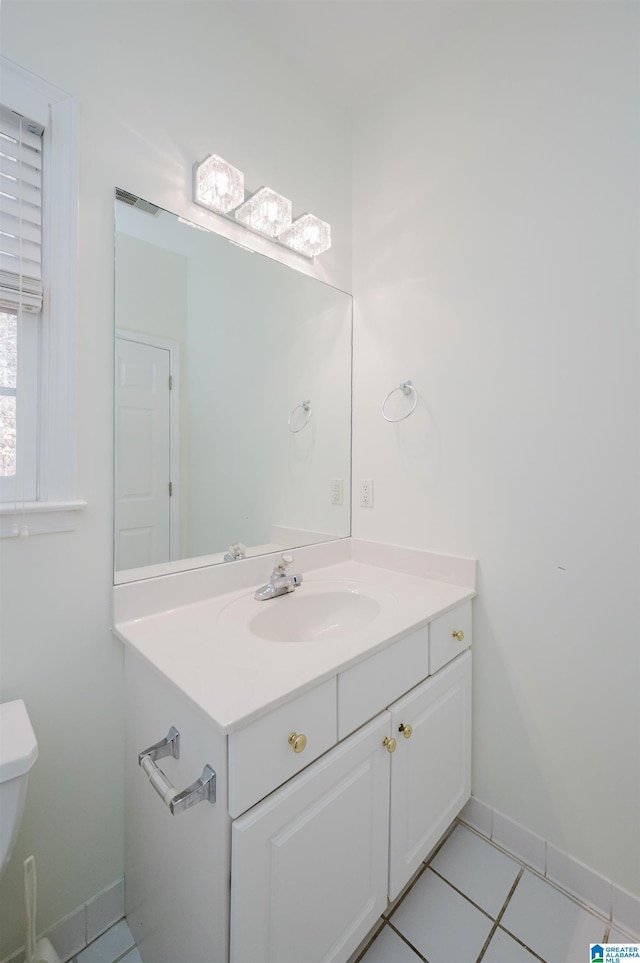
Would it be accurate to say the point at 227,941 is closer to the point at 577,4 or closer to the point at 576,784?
the point at 576,784

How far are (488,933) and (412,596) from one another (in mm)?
889

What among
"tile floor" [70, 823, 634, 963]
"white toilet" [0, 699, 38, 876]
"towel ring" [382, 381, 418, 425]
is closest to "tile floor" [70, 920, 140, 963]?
"tile floor" [70, 823, 634, 963]

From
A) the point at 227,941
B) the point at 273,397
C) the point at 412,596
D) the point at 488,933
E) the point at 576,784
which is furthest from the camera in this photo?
the point at 273,397

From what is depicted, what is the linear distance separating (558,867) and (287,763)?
3.58 ft

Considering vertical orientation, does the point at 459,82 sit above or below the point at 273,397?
above

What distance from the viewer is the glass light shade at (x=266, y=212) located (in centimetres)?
139

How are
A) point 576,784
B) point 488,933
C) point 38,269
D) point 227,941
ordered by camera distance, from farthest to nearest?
point 576,784 → point 488,933 → point 38,269 → point 227,941

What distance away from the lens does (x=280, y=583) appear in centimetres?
134

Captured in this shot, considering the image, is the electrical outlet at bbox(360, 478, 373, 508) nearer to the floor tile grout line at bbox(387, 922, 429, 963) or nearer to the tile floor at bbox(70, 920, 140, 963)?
the floor tile grout line at bbox(387, 922, 429, 963)

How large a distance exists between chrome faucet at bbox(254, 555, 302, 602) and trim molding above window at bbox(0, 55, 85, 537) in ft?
1.97

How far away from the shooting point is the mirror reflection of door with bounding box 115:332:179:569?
44.4 inches

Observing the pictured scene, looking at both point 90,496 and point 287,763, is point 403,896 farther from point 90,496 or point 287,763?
point 90,496

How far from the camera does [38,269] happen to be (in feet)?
3.21

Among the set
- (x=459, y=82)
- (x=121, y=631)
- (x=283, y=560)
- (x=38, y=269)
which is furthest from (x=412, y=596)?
(x=459, y=82)
